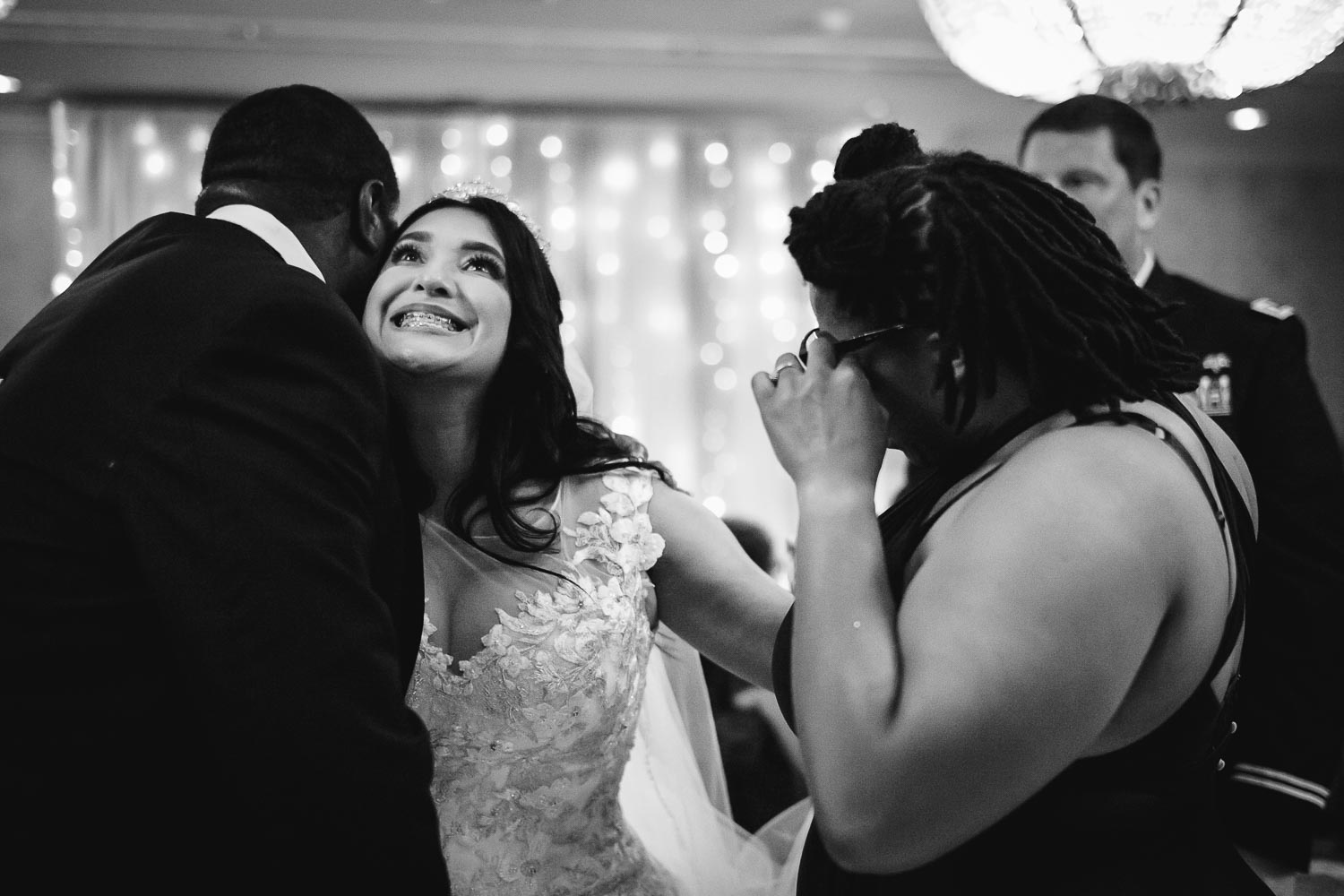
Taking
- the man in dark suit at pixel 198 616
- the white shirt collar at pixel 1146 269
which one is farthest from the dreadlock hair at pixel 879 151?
the white shirt collar at pixel 1146 269

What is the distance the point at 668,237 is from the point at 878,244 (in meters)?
4.64

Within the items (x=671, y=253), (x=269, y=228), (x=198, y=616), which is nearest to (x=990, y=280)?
(x=198, y=616)

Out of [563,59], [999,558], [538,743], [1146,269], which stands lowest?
[538,743]

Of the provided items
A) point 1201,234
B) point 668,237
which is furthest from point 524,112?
point 1201,234

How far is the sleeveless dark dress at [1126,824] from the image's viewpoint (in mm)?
1124

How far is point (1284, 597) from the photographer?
2.35m

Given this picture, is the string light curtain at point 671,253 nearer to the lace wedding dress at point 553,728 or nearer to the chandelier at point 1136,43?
the chandelier at point 1136,43

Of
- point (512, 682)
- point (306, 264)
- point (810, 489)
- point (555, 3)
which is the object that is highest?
point (555, 3)

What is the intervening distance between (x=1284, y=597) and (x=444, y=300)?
1624 mm

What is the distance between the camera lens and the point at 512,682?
1.84m

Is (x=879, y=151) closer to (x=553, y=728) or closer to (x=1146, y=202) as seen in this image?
(x=553, y=728)

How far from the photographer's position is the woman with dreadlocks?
1006 mm

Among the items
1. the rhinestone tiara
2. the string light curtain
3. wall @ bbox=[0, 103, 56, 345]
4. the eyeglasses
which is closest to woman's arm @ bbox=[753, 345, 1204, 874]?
the eyeglasses

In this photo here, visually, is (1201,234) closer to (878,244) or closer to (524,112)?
(524,112)
